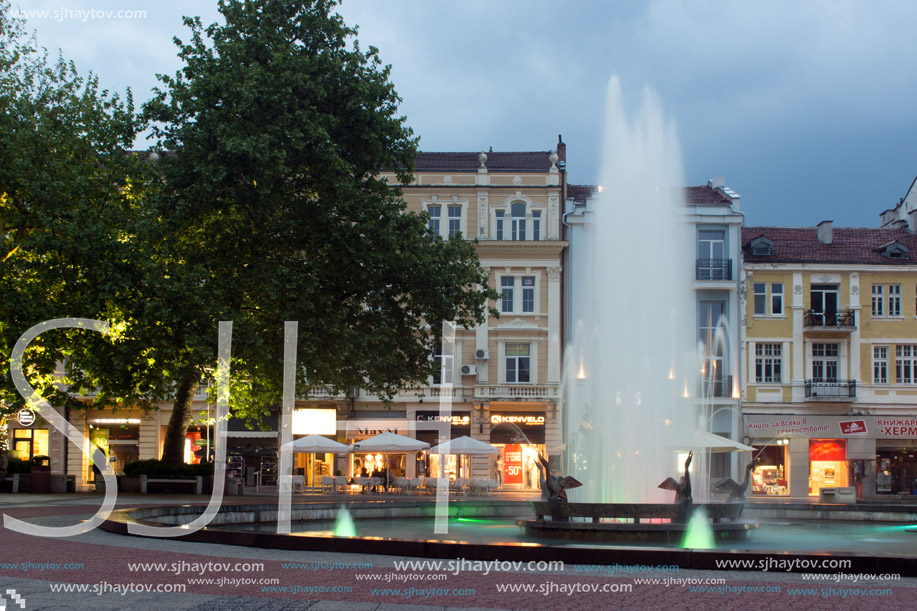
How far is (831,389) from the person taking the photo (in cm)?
4669

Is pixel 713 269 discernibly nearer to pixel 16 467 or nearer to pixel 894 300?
pixel 894 300

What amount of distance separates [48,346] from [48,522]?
11.0 meters

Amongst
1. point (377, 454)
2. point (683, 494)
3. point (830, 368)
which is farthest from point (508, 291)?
point (683, 494)

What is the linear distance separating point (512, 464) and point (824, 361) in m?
15.9

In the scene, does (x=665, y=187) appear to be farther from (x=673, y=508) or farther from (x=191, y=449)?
(x=191, y=449)

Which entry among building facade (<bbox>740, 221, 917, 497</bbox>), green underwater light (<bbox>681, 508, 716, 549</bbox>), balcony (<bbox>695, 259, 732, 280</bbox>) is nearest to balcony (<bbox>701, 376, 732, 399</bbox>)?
building facade (<bbox>740, 221, 917, 497</bbox>)

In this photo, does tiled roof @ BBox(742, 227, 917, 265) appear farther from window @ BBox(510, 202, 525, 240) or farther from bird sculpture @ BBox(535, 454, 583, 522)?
bird sculpture @ BBox(535, 454, 583, 522)

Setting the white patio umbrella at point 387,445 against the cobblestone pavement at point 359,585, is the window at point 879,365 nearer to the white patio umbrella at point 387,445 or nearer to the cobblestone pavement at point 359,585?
the white patio umbrella at point 387,445

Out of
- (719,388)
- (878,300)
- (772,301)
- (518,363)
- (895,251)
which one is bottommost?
(719,388)

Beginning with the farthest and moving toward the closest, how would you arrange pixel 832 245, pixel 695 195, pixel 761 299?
1. pixel 695 195
2. pixel 832 245
3. pixel 761 299

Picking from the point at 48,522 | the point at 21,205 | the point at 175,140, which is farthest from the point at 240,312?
the point at 48,522

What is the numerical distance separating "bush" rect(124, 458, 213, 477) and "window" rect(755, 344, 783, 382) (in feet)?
89.9

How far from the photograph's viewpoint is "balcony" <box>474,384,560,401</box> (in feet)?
154

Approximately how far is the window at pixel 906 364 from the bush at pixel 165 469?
107 feet
